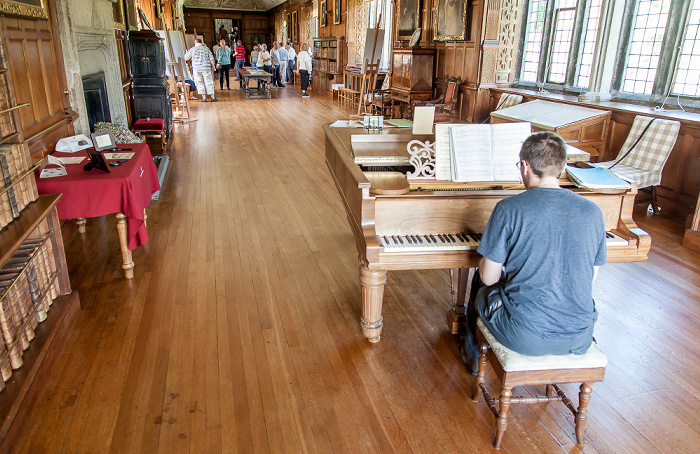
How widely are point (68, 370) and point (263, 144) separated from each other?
614cm

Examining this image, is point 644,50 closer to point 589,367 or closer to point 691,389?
point 691,389

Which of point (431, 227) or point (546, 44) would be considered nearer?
point (431, 227)

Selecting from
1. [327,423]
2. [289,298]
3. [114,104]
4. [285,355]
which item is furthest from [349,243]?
[114,104]

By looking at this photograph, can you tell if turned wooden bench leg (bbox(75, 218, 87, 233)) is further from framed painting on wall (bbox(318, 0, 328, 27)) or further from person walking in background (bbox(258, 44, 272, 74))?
person walking in background (bbox(258, 44, 272, 74))

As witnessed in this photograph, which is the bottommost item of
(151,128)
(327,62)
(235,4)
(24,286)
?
(24,286)

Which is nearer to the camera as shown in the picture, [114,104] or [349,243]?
[349,243]

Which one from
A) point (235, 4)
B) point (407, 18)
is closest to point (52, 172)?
point (407, 18)

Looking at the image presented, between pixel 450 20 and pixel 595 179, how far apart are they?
22.7ft

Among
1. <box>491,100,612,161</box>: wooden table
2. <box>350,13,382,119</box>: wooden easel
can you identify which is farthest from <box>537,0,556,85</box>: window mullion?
<box>350,13,382,119</box>: wooden easel

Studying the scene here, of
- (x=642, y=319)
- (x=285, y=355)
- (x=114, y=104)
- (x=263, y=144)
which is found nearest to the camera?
(x=285, y=355)

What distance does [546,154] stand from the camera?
186 centimetres

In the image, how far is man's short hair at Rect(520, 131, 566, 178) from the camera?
6.10 feet

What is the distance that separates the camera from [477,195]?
246 cm

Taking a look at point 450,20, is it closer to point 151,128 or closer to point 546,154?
point 151,128
